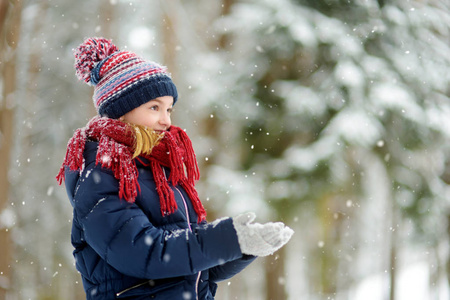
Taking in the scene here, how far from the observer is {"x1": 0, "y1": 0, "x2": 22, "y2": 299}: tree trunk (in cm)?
862

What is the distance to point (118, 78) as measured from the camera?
8.03ft

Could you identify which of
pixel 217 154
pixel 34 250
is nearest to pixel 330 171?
pixel 217 154

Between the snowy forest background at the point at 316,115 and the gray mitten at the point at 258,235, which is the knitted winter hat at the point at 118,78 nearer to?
the gray mitten at the point at 258,235

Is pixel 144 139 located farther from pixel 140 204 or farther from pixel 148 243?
pixel 148 243

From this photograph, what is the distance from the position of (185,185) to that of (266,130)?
5.23m

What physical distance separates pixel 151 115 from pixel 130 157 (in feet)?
0.90

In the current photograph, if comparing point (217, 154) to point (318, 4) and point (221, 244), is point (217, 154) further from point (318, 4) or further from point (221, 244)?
point (221, 244)

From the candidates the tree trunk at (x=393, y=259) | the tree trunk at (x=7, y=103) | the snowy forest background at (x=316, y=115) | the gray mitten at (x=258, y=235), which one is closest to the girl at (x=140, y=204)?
the gray mitten at (x=258, y=235)

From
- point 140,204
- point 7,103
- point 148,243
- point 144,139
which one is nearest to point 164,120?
point 144,139

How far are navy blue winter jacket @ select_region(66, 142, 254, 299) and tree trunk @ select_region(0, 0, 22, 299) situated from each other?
6.97 metres

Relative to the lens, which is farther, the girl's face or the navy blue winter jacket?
the girl's face

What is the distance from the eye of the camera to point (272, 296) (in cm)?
856

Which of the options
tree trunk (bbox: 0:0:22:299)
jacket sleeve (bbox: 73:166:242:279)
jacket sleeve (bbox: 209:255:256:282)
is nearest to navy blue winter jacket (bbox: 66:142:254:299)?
jacket sleeve (bbox: 73:166:242:279)

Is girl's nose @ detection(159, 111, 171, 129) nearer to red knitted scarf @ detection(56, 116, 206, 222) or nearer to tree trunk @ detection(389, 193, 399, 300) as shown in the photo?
red knitted scarf @ detection(56, 116, 206, 222)
